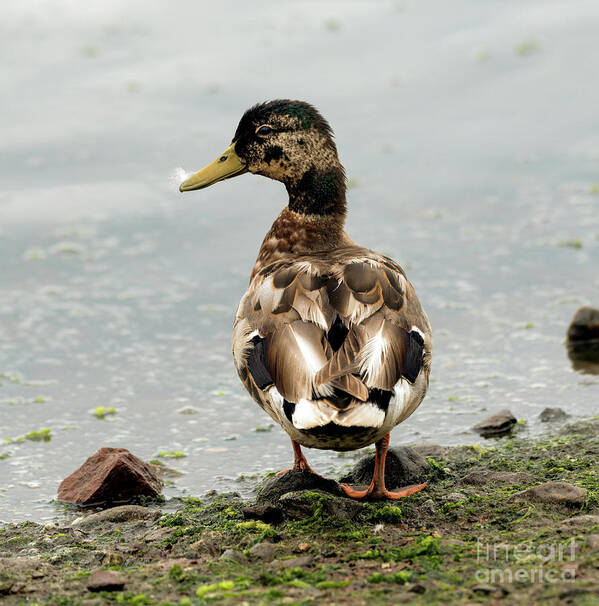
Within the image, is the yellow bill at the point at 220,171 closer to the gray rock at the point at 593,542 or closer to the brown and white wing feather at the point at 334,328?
the brown and white wing feather at the point at 334,328

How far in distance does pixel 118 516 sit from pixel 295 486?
1141 mm

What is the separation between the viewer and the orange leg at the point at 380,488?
6.22 metres

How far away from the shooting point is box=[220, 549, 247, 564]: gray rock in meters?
5.05

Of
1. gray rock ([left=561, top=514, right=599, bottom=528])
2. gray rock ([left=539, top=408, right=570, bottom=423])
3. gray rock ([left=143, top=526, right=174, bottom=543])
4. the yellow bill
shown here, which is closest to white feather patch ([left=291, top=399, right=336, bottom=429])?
gray rock ([left=143, top=526, right=174, bottom=543])

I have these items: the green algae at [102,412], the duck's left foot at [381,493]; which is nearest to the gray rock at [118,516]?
the duck's left foot at [381,493]

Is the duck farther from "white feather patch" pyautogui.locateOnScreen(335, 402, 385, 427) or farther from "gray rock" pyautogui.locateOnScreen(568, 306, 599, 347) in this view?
"gray rock" pyautogui.locateOnScreen(568, 306, 599, 347)

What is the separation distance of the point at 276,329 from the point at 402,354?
75cm

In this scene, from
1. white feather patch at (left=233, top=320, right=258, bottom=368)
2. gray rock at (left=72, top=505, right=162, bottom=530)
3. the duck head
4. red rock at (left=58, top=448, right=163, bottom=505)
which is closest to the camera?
white feather patch at (left=233, top=320, right=258, bottom=368)

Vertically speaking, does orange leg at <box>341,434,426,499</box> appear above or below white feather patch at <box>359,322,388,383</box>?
below

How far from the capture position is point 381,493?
6.22 meters

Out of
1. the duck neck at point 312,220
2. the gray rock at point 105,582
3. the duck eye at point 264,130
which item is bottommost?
the gray rock at point 105,582

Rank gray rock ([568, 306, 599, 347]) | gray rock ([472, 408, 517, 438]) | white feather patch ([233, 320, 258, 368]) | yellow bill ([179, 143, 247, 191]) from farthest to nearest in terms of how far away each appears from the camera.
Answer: gray rock ([568, 306, 599, 347]) < gray rock ([472, 408, 517, 438]) < yellow bill ([179, 143, 247, 191]) < white feather patch ([233, 320, 258, 368])

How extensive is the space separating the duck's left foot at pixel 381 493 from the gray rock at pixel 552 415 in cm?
209

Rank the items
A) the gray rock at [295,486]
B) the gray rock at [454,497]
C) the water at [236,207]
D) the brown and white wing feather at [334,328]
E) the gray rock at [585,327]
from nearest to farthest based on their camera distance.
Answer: the brown and white wing feather at [334,328], the gray rock at [454,497], the gray rock at [295,486], the water at [236,207], the gray rock at [585,327]
